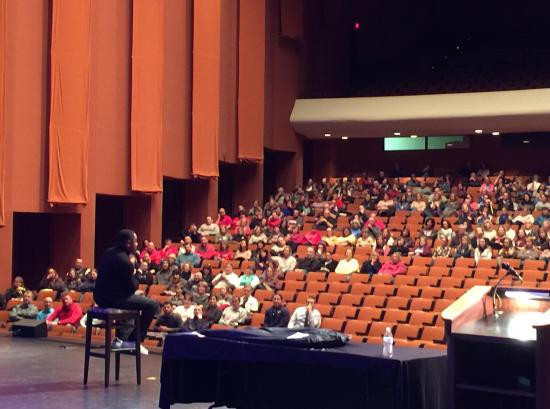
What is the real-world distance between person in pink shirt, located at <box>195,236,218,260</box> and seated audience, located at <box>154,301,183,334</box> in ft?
11.9

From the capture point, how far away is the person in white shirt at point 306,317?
11516 mm

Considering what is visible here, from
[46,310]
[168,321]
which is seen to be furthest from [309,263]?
[46,310]

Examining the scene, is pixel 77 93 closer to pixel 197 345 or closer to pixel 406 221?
pixel 406 221

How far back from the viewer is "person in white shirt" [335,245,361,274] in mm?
14375

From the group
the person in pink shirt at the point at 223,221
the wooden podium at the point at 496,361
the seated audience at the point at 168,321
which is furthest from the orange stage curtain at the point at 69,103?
the wooden podium at the point at 496,361

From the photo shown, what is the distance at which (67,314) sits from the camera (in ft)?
42.4

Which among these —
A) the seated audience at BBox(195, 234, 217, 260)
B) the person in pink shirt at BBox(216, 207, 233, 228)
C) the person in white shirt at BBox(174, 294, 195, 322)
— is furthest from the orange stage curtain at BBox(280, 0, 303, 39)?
the person in white shirt at BBox(174, 294, 195, 322)

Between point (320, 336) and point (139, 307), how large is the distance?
2.37m

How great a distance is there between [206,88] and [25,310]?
262 inches

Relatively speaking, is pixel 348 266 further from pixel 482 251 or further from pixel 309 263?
pixel 482 251

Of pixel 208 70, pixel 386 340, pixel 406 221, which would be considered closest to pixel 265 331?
pixel 386 340

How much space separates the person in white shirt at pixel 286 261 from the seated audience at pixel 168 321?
2713 millimetres

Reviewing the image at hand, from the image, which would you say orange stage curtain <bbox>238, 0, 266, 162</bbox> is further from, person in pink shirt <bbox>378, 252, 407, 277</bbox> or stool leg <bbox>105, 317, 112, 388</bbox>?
stool leg <bbox>105, 317, 112, 388</bbox>

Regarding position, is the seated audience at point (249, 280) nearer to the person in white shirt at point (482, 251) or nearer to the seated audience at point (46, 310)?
the seated audience at point (46, 310)
